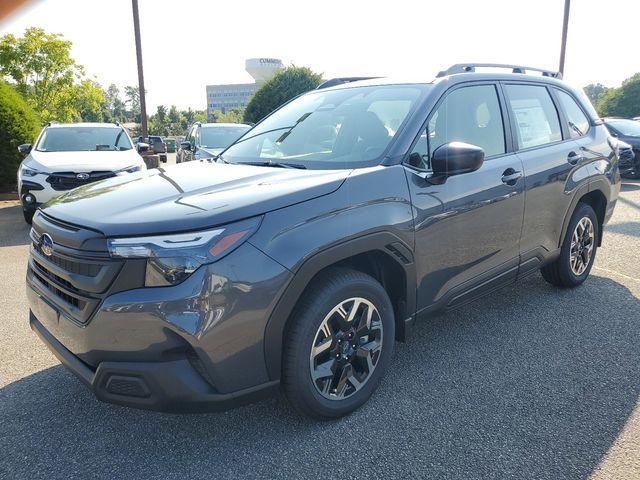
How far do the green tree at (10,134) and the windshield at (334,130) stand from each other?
396 inches

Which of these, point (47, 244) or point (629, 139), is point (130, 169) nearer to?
point (47, 244)

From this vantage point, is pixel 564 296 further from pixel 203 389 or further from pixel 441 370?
pixel 203 389

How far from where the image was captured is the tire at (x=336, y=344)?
2.38 meters

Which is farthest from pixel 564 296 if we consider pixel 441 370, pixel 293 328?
pixel 293 328

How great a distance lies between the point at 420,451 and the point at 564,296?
2687 mm

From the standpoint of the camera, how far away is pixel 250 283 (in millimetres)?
2156

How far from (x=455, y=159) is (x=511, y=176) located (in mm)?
889

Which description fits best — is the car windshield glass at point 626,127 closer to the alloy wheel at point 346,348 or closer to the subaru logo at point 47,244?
the alloy wheel at point 346,348

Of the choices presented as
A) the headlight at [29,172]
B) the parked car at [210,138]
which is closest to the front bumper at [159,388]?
the headlight at [29,172]

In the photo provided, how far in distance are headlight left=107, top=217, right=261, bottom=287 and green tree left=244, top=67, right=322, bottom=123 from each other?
15.8m

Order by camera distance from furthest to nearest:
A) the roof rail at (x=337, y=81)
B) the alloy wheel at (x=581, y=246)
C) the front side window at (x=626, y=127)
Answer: the front side window at (x=626, y=127) < the alloy wheel at (x=581, y=246) < the roof rail at (x=337, y=81)

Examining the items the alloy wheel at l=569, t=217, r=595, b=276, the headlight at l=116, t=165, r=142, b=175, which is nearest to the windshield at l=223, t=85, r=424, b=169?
the alloy wheel at l=569, t=217, r=595, b=276

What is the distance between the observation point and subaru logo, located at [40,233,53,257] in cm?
244

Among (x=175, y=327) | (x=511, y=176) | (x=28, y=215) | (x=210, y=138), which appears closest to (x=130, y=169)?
(x=28, y=215)
